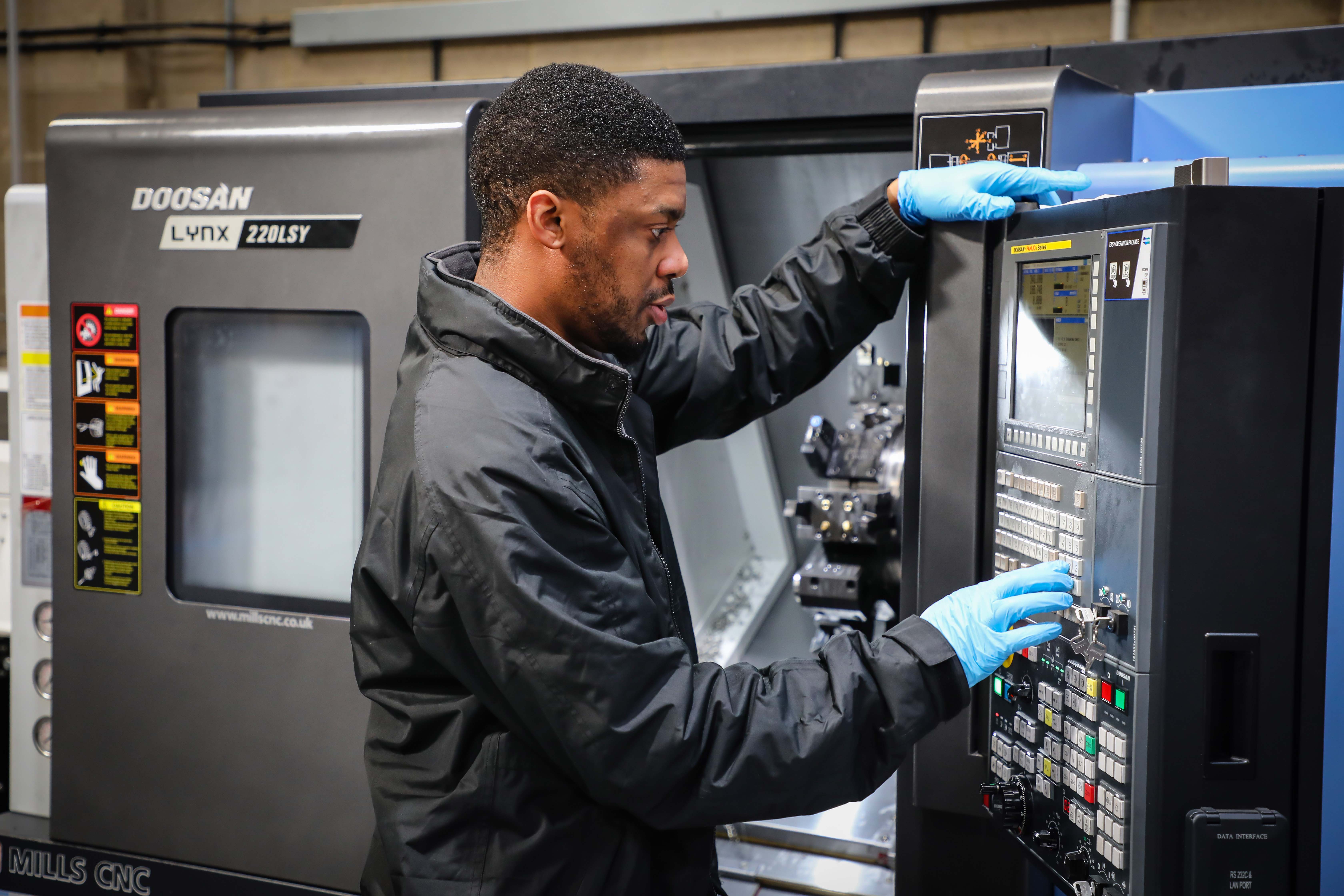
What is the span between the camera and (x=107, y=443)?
213 cm

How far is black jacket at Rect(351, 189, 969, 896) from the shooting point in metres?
1.13

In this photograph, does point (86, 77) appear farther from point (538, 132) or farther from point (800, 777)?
point (800, 777)

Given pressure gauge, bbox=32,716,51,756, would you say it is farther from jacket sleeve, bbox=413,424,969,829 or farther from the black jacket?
jacket sleeve, bbox=413,424,969,829

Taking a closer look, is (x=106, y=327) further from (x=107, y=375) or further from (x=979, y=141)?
(x=979, y=141)

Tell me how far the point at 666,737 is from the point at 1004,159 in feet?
3.04

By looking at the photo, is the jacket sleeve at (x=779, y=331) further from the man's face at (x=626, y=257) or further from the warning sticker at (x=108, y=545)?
the warning sticker at (x=108, y=545)

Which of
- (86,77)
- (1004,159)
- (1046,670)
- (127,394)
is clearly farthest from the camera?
(86,77)

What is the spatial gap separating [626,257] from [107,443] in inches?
53.4

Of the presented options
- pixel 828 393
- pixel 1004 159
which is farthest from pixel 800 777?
pixel 828 393

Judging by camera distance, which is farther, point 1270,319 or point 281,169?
point 281,169

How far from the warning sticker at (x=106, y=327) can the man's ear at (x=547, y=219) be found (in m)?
1.17

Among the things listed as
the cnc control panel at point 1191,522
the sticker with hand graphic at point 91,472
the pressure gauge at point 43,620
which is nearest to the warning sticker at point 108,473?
the sticker with hand graphic at point 91,472

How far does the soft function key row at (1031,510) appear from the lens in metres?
1.27

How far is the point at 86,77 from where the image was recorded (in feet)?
11.5
